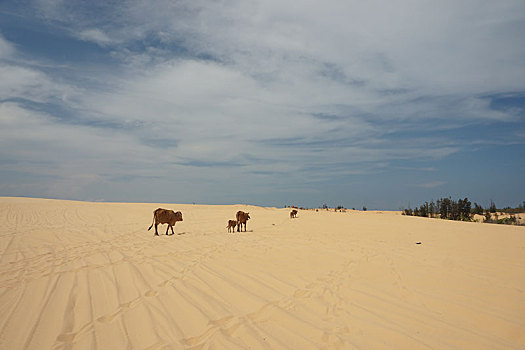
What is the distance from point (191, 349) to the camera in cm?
303

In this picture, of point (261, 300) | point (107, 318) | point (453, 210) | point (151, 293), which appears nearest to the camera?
point (107, 318)

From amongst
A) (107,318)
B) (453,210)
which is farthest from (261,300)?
(453,210)

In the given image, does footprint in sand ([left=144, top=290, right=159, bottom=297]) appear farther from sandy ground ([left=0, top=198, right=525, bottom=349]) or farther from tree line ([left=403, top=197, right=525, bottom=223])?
tree line ([left=403, top=197, right=525, bottom=223])

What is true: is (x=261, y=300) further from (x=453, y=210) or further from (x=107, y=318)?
(x=453, y=210)

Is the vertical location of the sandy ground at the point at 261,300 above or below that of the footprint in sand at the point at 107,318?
above

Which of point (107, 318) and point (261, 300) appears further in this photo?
point (261, 300)

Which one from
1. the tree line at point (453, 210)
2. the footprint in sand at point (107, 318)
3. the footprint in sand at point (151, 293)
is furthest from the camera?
the tree line at point (453, 210)

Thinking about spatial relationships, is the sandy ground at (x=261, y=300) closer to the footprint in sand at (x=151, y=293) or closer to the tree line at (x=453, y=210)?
the footprint in sand at (x=151, y=293)

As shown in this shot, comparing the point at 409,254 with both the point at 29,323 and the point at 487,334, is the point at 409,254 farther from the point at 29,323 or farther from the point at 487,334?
the point at 29,323

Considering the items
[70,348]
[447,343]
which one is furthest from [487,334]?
[70,348]

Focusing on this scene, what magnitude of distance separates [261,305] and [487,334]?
9.33 feet

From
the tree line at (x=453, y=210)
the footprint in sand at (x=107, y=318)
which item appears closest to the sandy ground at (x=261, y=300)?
the footprint in sand at (x=107, y=318)

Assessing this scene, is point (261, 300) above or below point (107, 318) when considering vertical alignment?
above

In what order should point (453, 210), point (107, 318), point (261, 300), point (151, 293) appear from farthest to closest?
point (453, 210) → point (151, 293) → point (261, 300) → point (107, 318)
